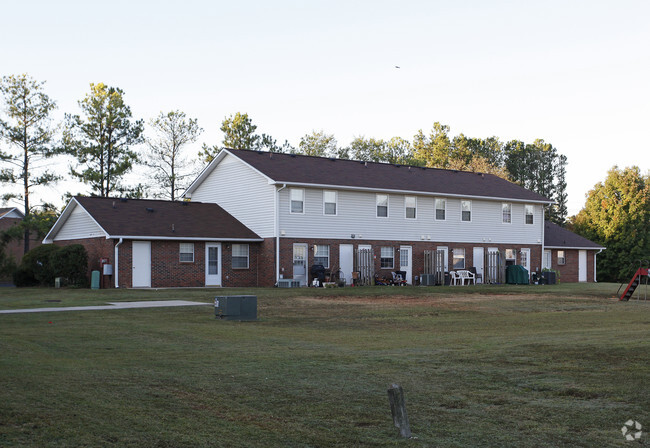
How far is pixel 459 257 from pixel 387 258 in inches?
221

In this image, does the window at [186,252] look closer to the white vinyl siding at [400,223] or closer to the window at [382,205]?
the white vinyl siding at [400,223]

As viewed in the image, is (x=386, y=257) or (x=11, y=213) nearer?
(x=386, y=257)

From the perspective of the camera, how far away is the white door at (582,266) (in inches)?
2052

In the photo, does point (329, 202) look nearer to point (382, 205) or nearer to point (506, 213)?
point (382, 205)

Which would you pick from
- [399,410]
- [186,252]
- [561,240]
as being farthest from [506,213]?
[399,410]

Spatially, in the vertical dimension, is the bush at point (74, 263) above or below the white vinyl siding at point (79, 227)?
below

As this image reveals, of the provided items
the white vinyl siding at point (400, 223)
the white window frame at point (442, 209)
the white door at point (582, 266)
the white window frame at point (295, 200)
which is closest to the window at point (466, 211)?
the white vinyl siding at point (400, 223)

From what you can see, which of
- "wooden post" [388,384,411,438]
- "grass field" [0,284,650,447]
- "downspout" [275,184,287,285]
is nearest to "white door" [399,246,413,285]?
"downspout" [275,184,287,285]

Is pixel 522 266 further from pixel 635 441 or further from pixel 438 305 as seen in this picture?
pixel 635 441

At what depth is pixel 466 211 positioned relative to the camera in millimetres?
44188

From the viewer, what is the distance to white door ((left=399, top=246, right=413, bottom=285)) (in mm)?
41094

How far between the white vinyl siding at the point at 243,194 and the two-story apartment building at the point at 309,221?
0.05m

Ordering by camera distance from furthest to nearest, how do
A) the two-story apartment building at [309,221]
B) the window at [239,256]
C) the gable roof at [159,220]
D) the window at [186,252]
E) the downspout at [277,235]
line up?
the window at [239,256]
the downspout at [277,235]
the two-story apartment building at [309,221]
the window at [186,252]
the gable roof at [159,220]

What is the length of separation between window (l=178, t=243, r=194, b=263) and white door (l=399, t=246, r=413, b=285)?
12178 millimetres
